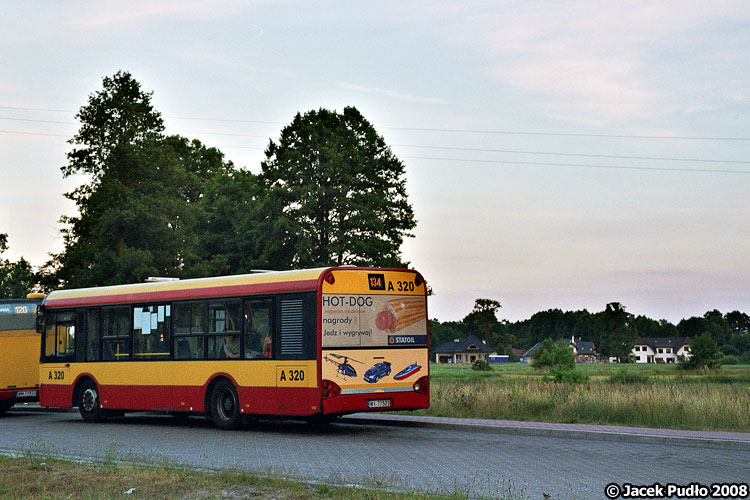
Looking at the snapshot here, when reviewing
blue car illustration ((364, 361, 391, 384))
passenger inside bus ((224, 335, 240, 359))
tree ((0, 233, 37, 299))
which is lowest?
blue car illustration ((364, 361, 391, 384))

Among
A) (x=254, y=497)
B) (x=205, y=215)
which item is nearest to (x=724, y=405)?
(x=254, y=497)

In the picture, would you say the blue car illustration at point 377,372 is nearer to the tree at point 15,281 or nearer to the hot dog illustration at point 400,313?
the hot dog illustration at point 400,313

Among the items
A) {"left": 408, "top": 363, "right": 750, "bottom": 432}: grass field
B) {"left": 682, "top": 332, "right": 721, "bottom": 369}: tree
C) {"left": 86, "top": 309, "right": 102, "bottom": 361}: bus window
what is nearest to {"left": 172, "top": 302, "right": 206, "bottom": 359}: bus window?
{"left": 86, "top": 309, "right": 102, "bottom": 361}: bus window

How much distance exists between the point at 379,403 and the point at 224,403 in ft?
11.8

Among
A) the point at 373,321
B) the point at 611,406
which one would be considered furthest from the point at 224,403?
the point at 611,406

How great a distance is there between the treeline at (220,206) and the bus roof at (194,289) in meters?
A: 27.5

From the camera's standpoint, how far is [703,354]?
107 metres

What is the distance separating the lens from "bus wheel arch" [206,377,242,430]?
64.8 feet

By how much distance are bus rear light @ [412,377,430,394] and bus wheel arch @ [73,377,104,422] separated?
8.38 meters

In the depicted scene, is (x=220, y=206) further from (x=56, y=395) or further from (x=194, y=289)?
(x=194, y=289)

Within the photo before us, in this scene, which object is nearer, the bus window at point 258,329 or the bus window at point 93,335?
the bus window at point 258,329

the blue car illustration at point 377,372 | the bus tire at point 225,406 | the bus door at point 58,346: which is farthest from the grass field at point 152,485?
the bus door at point 58,346

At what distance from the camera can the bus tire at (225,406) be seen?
19.8 metres

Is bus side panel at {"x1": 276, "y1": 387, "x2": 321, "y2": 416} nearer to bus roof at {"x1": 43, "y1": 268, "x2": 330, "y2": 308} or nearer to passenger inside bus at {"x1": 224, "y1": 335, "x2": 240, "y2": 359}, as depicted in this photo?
passenger inside bus at {"x1": 224, "y1": 335, "x2": 240, "y2": 359}
